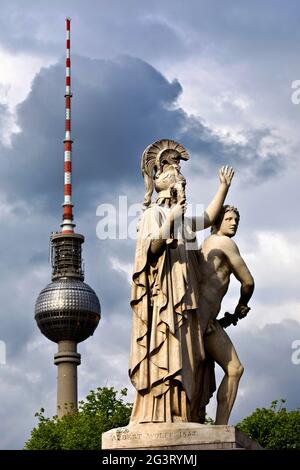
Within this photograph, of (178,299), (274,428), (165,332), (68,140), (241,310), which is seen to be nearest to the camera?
(165,332)

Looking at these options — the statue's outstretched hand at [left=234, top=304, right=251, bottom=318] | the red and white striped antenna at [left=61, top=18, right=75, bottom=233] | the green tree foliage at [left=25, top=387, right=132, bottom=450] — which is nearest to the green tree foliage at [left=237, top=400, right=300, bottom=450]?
the green tree foliage at [left=25, top=387, right=132, bottom=450]

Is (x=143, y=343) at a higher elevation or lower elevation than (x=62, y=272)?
lower

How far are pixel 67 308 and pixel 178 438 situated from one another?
451 ft

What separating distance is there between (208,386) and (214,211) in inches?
117

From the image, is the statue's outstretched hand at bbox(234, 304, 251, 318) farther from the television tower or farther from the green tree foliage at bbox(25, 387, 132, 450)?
the television tower

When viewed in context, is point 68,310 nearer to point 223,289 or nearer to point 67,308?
point 67,308

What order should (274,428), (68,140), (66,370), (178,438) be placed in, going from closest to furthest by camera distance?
(178,438)
(274,428)
(68,140)
(66,370)

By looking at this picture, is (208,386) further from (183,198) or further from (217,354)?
(183,198)

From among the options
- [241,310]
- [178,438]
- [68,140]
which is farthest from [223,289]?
[68,140]

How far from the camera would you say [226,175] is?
21.7 metres

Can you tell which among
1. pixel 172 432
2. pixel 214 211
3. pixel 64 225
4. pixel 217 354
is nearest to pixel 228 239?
pixel 214 211
